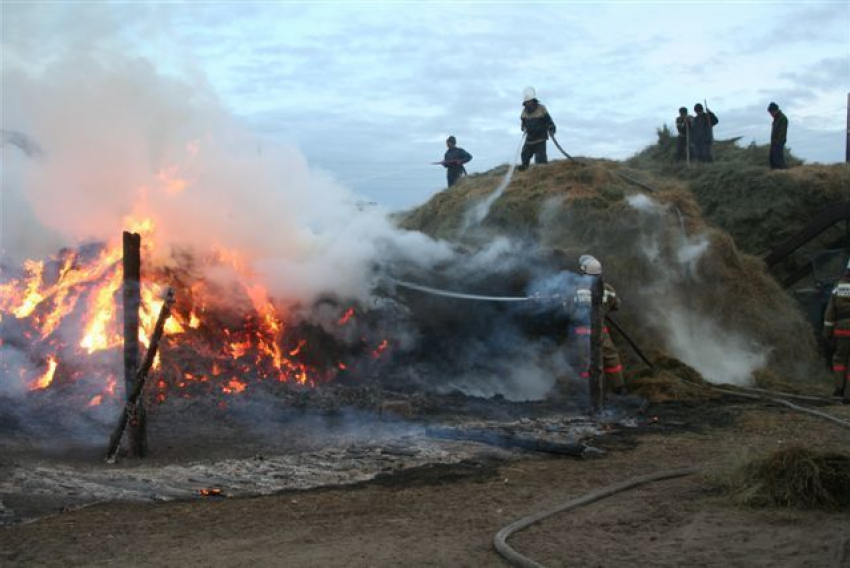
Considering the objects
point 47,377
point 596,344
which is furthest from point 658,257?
point 47,377

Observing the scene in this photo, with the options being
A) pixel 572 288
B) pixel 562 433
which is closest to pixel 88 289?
pixel 562 433

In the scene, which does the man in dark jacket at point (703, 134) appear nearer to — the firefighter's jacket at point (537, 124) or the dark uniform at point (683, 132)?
the dark uniform at point (683, 132)

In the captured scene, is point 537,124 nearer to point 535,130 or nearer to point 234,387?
point 535,130

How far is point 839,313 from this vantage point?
12.6 metres

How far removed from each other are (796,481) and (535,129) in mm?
12491

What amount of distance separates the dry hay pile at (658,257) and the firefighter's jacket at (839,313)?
2.64m

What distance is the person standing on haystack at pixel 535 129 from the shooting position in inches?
693

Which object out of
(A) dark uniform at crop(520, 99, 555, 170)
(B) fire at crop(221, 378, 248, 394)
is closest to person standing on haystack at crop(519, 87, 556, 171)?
(A) dark uniform at crop(520, 99, 555, 170)

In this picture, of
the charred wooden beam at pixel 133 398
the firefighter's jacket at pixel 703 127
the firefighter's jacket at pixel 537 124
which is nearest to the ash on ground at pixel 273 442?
the charred wooden beam at pixel 133 398

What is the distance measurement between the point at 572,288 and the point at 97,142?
7152 millimetres

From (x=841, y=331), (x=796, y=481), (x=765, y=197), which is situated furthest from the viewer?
(x=765, y=197)

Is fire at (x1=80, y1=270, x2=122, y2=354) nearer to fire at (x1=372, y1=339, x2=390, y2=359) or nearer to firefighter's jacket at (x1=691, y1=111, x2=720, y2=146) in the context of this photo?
fire at (x1=372, y1=339, x2=390, y2=359)

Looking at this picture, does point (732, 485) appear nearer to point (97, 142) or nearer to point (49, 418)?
point (49, 418)

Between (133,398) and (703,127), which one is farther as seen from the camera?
(703,127)
